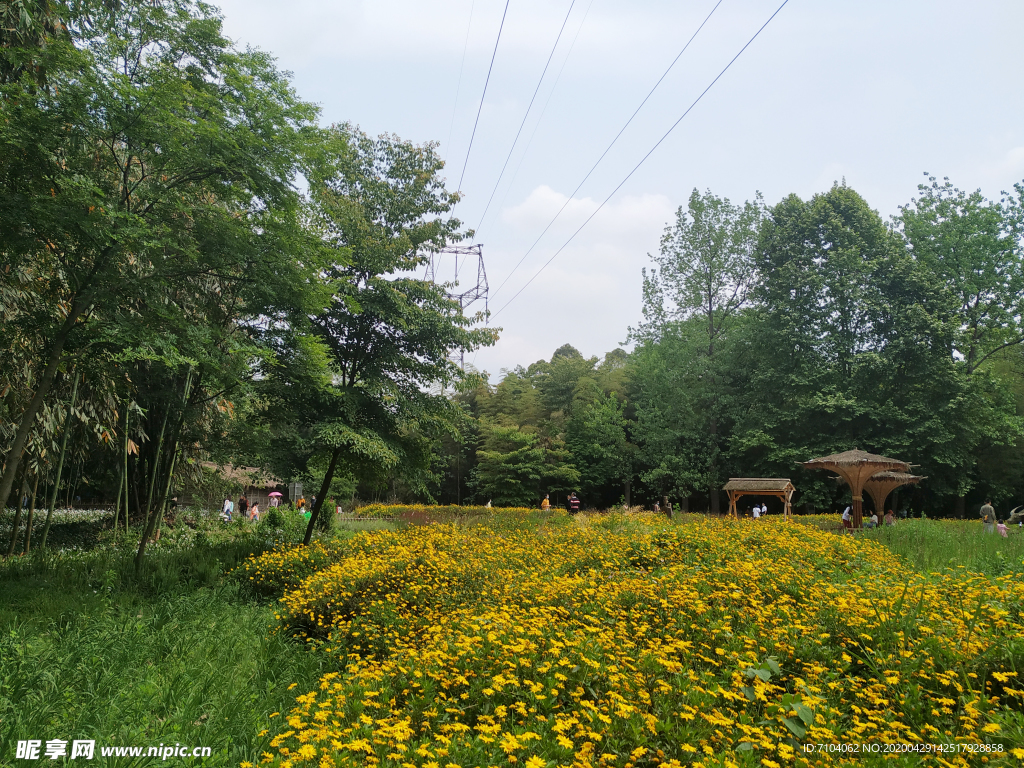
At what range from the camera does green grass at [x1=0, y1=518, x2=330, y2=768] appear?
12.0 ft

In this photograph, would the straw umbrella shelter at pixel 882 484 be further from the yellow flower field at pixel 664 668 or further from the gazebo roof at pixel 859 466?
the yellow flower field at pixel 664 668

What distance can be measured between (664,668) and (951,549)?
7.31m

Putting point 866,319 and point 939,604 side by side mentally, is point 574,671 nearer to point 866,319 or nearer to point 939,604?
point 939,604

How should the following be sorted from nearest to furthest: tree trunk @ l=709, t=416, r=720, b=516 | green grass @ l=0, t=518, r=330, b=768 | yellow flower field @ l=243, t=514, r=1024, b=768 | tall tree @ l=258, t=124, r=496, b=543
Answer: yellow flower field @ l=243, t=514, r=1024, b=768, green grass @ l=0, t=518, r=330, b=768, tall tree @ l=258, t=124, r=496, b=543, tree trunk @ l=709, t=416, r=720, b=516

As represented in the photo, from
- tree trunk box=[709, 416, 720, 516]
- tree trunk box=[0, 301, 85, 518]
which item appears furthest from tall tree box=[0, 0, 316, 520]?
tree trunk box=[709, 416, 720, 516]

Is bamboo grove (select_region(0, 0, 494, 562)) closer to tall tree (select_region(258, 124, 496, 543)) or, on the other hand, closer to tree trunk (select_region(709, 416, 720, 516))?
tall tree (select_region(258, 124, 496, 543))

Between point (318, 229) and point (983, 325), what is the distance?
28.2 metres

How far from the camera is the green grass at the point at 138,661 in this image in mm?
3652

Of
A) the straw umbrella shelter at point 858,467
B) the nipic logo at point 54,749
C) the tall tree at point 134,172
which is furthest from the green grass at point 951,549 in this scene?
the tall tree at point 134,172

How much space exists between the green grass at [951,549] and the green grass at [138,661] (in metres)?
7.24

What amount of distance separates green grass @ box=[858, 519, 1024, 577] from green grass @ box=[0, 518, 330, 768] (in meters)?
7.24

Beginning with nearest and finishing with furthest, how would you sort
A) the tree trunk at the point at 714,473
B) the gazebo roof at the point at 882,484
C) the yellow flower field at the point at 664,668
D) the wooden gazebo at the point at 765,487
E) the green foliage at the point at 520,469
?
the yellow flower field at the point at 664,668, the gazebo roof at the point at 882,484, the wooden gazebo at the point at 765,487, the tree trunk at the point at 714,473, the green foliage at the point at 520,469

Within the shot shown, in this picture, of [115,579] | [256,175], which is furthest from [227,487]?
[256,175]

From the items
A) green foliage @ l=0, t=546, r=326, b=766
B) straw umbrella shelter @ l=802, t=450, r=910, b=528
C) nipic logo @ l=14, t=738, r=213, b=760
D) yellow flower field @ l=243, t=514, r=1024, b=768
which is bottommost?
green foliage @ l=0, t=546, r=326, b=766
